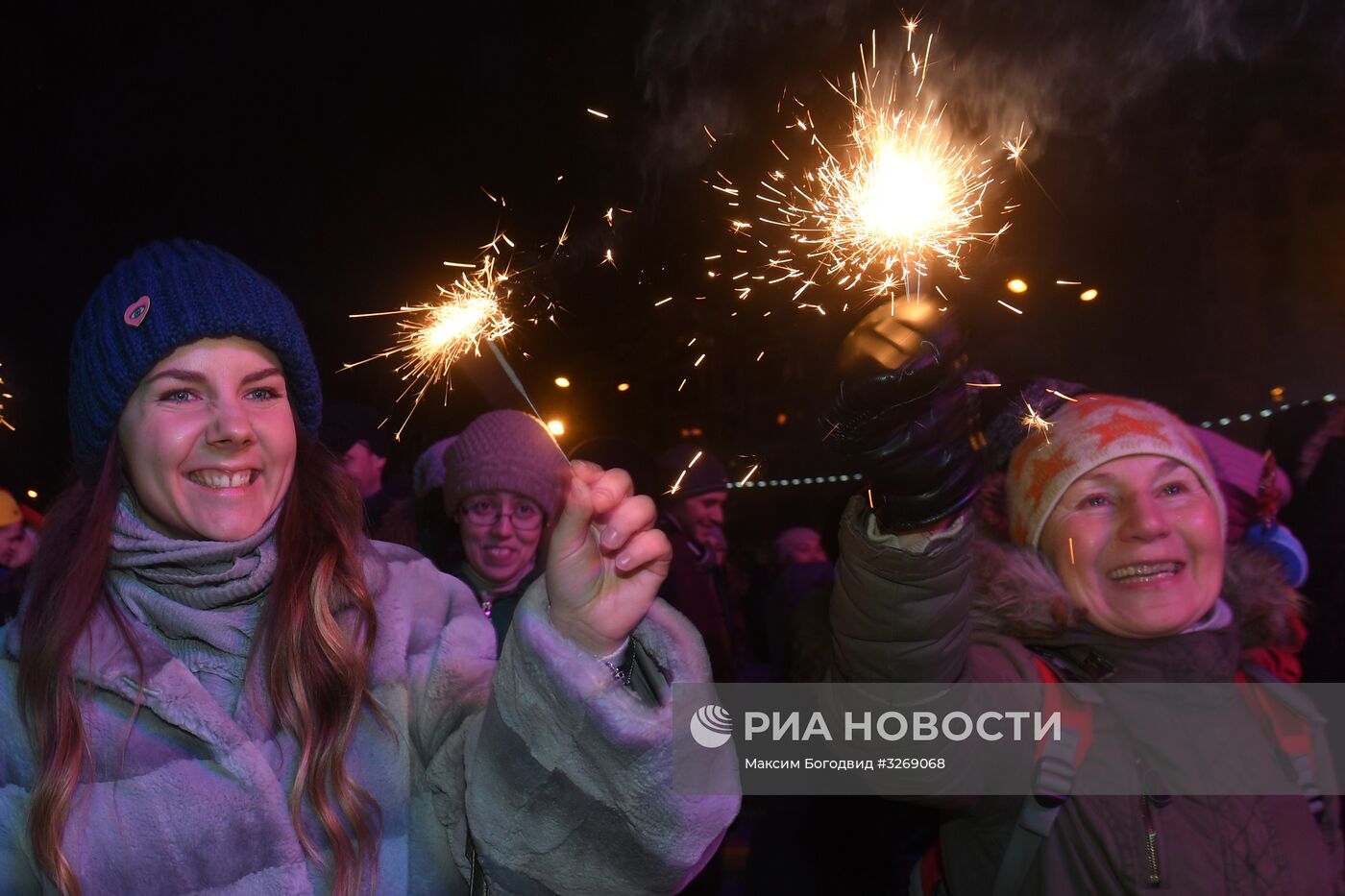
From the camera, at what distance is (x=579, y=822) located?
1.59 meters

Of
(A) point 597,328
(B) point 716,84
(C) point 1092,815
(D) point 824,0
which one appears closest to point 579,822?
(C) point 1092,815

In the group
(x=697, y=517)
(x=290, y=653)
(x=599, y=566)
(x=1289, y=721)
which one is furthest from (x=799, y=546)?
(x=599, y=566)

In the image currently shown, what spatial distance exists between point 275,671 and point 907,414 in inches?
54.0

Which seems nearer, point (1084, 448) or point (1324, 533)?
point (1084, 448)

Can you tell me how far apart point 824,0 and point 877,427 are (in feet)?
11.0

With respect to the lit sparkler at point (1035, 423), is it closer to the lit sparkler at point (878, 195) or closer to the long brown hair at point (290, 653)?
the lit sparkler at point (878, 195)

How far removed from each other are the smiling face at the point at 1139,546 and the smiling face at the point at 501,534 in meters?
1.97

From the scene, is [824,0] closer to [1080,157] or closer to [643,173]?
[643,173]

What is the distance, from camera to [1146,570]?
7.73 ft

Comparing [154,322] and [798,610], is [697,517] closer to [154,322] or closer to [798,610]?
[798,610]

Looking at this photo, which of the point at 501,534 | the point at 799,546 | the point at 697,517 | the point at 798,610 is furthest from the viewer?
the point at 799,546

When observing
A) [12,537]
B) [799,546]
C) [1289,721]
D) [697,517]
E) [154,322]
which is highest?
[799,546]

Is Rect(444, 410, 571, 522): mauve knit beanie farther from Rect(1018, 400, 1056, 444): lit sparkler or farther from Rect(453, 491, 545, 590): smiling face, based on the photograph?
Rect(1018, 400, 1056, 444): lit sparkler

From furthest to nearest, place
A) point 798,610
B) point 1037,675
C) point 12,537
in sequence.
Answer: point 12,537, point 798,610, point 1037,675
